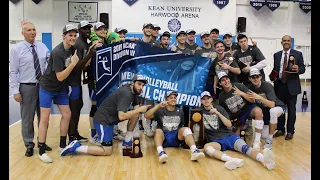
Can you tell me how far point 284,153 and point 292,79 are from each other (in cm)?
148

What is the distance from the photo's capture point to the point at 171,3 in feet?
40.5

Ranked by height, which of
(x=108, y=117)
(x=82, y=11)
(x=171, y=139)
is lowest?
(x=171, y=139)

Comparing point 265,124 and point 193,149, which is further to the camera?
point 265,124

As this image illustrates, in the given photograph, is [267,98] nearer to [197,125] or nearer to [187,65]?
[197,125]

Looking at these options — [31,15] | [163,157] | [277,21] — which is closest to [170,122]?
[163,157]

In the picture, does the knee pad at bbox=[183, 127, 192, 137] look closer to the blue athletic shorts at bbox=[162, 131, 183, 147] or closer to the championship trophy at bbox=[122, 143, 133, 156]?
the blue athletic shorts at bbox=[162, 131, 183, 147]

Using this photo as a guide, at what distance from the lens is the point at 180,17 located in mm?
12445

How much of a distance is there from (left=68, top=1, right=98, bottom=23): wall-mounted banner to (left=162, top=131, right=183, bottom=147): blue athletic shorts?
9.55 metres

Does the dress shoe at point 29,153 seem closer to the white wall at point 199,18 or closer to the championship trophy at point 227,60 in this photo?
the championship trophy at point 227,60

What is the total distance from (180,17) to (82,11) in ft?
13.7

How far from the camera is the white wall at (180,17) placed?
39.5ft
